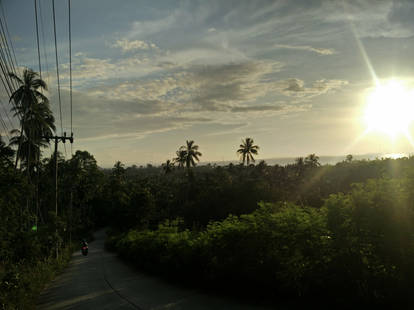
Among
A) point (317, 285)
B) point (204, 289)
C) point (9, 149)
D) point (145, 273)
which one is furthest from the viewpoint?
point (9, 149)

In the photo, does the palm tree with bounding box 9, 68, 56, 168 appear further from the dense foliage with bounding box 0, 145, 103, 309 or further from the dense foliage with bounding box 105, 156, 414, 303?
the dense foliage with bounding box 105, 156, 414, 303

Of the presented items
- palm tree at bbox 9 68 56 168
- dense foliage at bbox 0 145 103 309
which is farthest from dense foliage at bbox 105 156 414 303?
palm tree at bbox 9 68 56 168

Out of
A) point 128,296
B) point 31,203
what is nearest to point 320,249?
point 128,296

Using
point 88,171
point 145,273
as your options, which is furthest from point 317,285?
point 88,171

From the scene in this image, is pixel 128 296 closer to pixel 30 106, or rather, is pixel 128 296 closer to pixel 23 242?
pixel 23 242

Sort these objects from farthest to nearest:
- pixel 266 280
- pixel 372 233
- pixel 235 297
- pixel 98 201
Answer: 1. pixel 98 201
2. pixel 235 297
3. pixel 266 280
4. pixel 372 233

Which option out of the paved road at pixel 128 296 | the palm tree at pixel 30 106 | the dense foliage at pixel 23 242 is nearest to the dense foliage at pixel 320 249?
the paved road at pixel 128 296

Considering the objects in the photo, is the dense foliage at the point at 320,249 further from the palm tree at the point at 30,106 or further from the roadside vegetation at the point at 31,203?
the palm tree at the point at 30,106

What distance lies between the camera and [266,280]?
7.47m

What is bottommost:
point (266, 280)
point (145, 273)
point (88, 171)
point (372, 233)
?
point (145, 273)

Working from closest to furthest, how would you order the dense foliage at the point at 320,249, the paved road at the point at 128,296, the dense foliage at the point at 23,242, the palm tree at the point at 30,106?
the dense foliage at the point at 320,249 → the paved road at the point at 128,296 → the dense foliage at the point at 23,242 → the palm tree at the point at 30,106

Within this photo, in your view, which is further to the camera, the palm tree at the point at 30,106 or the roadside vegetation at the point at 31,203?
the palm tree at the point at 30,106

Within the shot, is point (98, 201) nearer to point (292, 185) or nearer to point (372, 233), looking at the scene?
point (292, 185)

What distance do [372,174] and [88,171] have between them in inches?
1939
